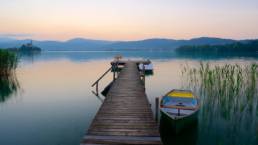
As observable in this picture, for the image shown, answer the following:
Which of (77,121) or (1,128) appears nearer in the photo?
(1,128)

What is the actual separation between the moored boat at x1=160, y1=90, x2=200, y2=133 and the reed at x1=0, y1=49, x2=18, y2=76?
18915 millimetres

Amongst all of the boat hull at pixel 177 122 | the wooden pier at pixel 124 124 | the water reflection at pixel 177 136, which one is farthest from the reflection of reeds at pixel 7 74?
the boat hull at pixel 177 122

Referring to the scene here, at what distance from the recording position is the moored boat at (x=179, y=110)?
7.33 meters

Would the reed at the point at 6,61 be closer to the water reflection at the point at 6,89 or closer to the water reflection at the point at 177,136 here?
the water reflection at the point at 6,89

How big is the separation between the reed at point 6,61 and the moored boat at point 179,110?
18915 mm

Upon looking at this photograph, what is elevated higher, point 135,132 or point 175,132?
point 135,132

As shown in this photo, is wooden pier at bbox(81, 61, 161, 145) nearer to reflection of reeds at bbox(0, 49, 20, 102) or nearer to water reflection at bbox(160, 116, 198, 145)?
water reflection at bbox(160, 116, 198, 145)

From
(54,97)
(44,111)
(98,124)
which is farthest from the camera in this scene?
(54,97)

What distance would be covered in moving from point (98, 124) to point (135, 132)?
1.32 m

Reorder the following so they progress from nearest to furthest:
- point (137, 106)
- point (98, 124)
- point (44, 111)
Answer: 1. point (98, 124)
2. point (137, 106)
3. point (44, 111)

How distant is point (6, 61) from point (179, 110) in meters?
20.8

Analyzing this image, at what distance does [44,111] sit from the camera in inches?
449

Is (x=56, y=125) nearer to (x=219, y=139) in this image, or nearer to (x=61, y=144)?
(x=61, y=144)

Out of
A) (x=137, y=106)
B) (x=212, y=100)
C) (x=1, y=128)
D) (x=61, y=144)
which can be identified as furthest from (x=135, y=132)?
(x=212, y=100)
